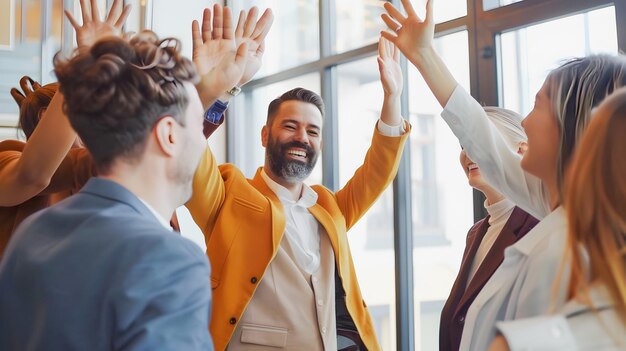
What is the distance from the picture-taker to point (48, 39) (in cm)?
416

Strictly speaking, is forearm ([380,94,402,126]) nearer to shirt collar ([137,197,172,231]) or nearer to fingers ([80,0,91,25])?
fingers ([80,0,91,25])

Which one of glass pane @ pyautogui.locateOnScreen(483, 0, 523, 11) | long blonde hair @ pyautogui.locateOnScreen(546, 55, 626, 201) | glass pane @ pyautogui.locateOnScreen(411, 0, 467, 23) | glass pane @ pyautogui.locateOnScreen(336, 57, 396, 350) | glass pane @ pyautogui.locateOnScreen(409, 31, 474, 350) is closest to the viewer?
long blonde hair @ pyautogui.locateOnScreen(546, 55, 626, 201)

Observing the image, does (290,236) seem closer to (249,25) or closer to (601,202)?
(249,25)

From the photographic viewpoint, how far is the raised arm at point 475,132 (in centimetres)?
161

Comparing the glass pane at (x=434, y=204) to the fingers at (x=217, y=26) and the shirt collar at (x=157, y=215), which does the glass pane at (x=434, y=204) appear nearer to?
the fingers at (x=217, y=26)

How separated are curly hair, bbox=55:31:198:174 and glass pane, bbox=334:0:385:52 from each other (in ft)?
8.12

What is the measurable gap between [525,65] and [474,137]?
113 cm

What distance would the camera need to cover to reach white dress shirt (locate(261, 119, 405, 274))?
2.23m

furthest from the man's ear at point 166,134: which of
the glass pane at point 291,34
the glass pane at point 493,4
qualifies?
the glass pane at point 291,34

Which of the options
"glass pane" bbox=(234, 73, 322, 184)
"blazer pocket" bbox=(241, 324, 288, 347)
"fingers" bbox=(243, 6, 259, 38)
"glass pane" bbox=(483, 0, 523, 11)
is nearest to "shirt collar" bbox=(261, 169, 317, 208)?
"blazer pocket" bbox=(241, 324, 288, 347)

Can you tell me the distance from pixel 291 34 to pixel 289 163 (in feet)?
7.37

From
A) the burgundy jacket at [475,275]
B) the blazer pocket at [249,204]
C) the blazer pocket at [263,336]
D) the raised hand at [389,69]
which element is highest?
the raised hand at [389,69]

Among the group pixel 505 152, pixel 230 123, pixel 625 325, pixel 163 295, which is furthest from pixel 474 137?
pixel 230 123

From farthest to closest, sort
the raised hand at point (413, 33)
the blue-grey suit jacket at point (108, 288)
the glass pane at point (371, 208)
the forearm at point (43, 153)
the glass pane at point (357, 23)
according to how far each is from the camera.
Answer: the glass pane at point (357, 23) < the glass pane at point (371, 208) < the raised hand at point (413, 33) < the forearm at point (43, 153) < the blue-grey suit jacket at point (108, 288)
